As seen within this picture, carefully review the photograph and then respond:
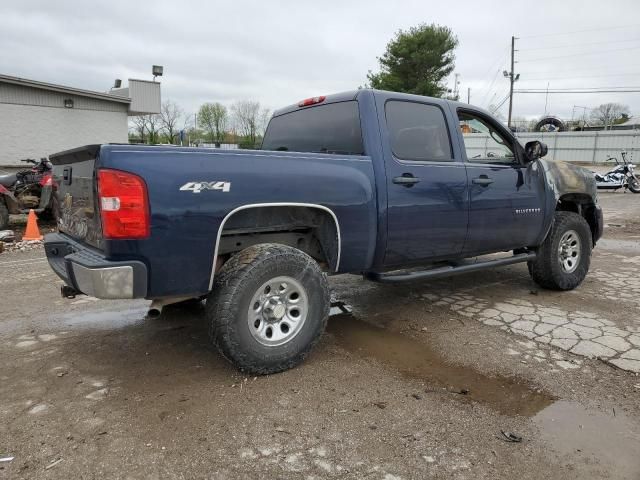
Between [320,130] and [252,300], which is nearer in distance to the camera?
[252,300]

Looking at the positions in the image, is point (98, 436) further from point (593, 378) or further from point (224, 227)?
point (593, 378)

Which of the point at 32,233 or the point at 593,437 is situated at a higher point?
the point at 32,233

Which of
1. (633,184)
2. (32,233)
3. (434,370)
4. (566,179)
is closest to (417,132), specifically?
(434,370)

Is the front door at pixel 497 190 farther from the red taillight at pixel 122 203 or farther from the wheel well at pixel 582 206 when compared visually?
the red taillight at pixel 122 203

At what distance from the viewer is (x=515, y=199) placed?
4660 millimetres

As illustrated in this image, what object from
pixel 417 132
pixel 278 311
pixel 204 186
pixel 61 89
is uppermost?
pixel 61 89

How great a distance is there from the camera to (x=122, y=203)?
2695 mm

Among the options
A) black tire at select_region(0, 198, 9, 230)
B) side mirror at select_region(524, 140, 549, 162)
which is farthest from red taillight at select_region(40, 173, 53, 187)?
side mirror at select_region(524, 140, 549, 162)

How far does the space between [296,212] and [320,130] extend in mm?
1069

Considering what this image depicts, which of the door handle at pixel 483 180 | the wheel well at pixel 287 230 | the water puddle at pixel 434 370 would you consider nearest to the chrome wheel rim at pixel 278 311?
the wheel well at pixel 287 230

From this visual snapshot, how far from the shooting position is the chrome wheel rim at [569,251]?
530cm

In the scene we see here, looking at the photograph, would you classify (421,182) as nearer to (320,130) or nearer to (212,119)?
(320,130)

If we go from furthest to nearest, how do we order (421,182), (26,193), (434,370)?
(26,193), (421,182), (434,370)

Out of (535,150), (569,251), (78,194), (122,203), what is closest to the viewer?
(122,203)
